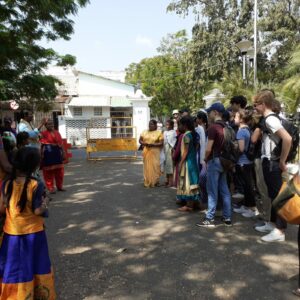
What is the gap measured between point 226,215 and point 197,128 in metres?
1.64

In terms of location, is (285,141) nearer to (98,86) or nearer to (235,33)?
(235,33)

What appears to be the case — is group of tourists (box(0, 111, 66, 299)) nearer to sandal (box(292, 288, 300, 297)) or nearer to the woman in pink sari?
sandal (box(292, 288, 300, 297))

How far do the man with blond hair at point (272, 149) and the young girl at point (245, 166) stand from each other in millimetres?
761

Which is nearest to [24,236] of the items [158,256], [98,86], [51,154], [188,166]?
[158,256]

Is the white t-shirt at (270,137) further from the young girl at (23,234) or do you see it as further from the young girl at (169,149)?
the young girl at (169,149)

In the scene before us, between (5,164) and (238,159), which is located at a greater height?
(5,164)

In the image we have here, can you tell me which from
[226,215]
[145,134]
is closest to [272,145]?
[226,215]

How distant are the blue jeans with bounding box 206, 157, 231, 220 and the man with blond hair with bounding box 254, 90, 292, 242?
2.11ft

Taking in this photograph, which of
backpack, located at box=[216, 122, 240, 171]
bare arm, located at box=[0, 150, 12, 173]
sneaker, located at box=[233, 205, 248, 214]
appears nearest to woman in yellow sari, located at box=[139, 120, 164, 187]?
sneaker, located at box=[233, 205, 248, 214]

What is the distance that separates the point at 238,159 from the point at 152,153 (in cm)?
346

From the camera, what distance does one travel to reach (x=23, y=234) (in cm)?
313

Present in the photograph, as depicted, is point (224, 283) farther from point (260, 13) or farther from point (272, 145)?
point (260, 13)

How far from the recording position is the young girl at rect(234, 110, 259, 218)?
5.83 m

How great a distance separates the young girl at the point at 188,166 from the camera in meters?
6.23
